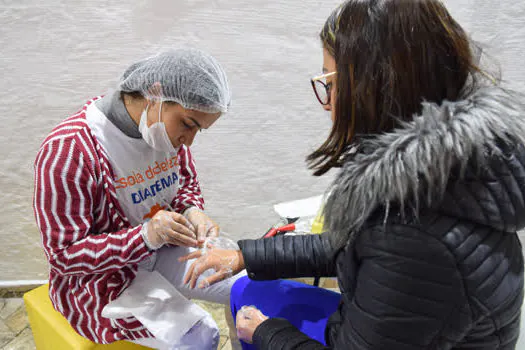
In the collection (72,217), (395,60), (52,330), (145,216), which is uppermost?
(395,60)

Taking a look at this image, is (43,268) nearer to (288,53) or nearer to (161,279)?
(161,279)

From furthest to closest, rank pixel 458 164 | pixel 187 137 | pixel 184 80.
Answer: pixel 187 137
pixel 184 80
pixel 458 164

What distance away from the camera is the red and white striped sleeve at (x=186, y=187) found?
1.62 metres

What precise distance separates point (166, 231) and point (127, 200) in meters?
0.22

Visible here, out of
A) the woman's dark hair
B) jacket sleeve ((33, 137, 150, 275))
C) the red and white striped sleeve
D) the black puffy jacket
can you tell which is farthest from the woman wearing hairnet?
the black puffy jacket

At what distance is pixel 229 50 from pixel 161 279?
108cm

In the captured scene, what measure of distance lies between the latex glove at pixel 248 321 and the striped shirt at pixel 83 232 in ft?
1.10

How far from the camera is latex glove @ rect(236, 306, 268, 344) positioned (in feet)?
3.83

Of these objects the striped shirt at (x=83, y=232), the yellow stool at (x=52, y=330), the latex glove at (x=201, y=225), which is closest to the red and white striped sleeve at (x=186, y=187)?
the latex glove at (x=201, y=225)

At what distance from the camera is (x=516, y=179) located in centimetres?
79

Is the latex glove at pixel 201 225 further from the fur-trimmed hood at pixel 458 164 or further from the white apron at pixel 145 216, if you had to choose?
the fur-trimmed hood at pixel 458 164

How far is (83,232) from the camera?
4.03ft

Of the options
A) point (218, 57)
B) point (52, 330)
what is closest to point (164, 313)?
point (52, 330)

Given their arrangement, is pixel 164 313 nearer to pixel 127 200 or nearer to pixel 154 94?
pixel 127 200
